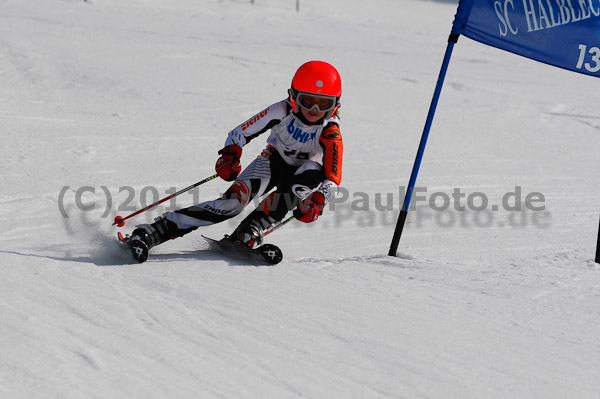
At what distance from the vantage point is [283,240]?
5840 mm

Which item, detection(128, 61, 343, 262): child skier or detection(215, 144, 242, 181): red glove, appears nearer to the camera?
detection(128, 61, 343, 262): child skier

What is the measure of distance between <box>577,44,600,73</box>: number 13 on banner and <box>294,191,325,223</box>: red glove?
1962 millimetres

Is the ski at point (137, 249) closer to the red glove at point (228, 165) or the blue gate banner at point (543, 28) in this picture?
the red glove at point (228, 165)

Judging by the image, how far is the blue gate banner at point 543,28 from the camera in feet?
15.3

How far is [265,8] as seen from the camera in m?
19.5

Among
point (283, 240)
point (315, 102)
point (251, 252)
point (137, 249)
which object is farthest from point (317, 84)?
point (137, 249)

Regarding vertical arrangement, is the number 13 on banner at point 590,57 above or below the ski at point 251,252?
above

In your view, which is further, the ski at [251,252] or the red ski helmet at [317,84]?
the red ski helmet at [317,84]

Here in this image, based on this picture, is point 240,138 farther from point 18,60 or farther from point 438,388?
point 18,60

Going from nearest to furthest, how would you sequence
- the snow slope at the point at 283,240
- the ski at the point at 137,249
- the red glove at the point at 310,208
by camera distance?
the snow slope at the point at 283,240 → the ski at the point at 137,249 → the red glove at the point at 310,208

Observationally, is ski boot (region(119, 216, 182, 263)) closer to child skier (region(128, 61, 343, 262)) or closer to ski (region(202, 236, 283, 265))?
child skier (region(128, 61, 343, 262))

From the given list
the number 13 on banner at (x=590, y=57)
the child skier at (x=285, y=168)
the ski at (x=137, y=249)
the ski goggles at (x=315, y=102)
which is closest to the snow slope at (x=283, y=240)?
the ski at (x=137, y=249)

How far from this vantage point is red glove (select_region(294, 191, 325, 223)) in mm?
4727

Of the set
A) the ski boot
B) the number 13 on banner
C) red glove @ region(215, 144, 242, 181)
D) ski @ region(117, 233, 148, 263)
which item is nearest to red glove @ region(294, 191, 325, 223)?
red glove @ region(215, 144, 242, 181)
